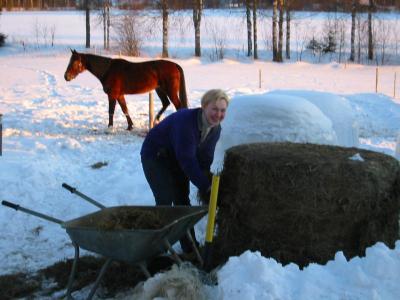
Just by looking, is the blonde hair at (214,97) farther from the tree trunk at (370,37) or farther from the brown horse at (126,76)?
the tree trunk at (370,37)

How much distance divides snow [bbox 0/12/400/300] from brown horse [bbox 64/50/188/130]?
76 cm

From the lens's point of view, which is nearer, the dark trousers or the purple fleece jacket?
the purple fleece jacket

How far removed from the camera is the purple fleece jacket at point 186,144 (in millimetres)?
Result: 4047

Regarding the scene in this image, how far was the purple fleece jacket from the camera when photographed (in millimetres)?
4047

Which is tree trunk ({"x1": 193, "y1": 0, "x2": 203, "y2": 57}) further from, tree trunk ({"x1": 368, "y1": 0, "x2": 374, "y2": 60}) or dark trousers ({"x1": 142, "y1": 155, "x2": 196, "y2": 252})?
dark trousers ({"x1": 142, "y1": 155, "x2": 196, "y2": 252})

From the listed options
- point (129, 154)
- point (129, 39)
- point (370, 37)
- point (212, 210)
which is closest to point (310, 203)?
point (212, 210)

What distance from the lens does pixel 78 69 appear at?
38.1ft

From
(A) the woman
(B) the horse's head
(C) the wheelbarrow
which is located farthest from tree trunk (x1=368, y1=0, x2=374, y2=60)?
(C) the wheelbarrow

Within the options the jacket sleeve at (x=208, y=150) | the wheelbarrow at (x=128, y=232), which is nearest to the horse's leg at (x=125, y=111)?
the jacket sleeve at (x=208, y=150)

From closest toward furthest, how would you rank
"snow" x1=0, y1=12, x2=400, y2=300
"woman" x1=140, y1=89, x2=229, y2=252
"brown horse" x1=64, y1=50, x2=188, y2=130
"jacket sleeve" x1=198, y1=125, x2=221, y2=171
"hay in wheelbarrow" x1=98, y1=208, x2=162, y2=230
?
"snow" x1=0, y1=12, x2=400, y2=300
"hay in wheelbarrow" x1=98, y1=208, x2=162, y2=230
"woman" x1=140, y1=89, x2=229, y2=252
"jacket sleeve" x1=198, y1=125, x2=221, y2=171
"brown horse" x1=64, y1=50, x2=188, y2=130

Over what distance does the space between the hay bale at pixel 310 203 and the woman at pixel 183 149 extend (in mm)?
322

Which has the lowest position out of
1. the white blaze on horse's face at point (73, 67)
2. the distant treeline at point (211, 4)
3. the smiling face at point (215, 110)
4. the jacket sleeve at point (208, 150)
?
the jacket sleeve at point (208, 150)

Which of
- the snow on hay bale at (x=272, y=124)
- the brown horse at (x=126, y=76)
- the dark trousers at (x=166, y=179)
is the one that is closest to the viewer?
the dark trousers at (x=166, y=179)

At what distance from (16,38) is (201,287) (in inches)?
1609
